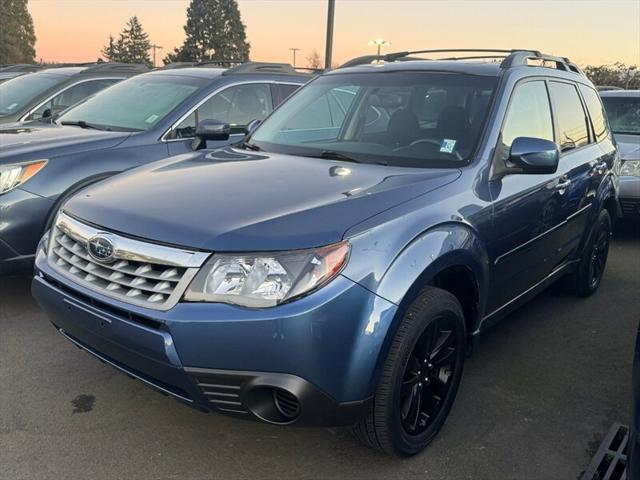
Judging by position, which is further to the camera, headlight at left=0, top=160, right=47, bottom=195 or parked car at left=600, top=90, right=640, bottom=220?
parked car at left=600, top=90, right=640, bottom=220

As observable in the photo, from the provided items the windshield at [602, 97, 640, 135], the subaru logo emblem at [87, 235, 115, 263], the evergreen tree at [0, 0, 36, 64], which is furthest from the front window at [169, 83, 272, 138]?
the evergreen tree at [0, 0, 36, 64]

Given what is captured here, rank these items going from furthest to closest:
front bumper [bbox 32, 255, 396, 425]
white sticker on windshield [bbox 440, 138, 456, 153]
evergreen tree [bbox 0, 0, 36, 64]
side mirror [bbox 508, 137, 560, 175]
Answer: evergreen tree [bbox 0, 0, 36, 64]
white sticker on windshield [bbox 440, 138, 456, 153]
side mirror [bbox 508, 137, 560, 175]
front bumper [bbox 32, 255, 396, 425]

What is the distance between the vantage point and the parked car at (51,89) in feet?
22.8

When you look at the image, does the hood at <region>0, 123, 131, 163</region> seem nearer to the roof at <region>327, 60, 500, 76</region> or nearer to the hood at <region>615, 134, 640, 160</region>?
the roof at <region>327, 60, 500, 76</region>

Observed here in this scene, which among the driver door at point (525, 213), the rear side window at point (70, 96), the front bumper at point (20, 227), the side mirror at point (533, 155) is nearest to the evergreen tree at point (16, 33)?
the rear side window at point (70, 96)

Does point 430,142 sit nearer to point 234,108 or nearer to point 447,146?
point 447,146

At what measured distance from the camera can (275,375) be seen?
2.15 meters

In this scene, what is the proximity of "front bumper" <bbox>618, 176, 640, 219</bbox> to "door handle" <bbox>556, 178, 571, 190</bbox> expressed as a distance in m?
3.31

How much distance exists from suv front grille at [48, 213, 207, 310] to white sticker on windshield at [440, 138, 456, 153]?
1.51m

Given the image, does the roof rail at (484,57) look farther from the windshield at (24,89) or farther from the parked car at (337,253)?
the windshield at (24,89)

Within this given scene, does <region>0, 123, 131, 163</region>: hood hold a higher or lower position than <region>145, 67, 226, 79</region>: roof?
lower

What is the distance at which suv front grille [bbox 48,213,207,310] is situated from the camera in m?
2.23

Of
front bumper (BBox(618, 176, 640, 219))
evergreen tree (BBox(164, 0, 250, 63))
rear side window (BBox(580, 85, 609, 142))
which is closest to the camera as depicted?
rear side window (BBox(580, 85, 609, 142))

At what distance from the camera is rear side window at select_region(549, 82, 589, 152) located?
3947 millimetres
